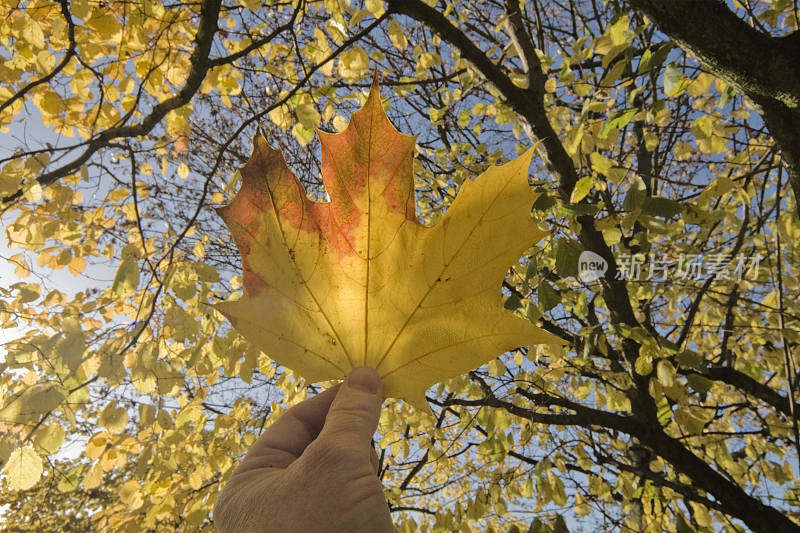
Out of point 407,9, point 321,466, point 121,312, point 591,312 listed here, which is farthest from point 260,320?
point 591,312

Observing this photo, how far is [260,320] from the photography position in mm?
824

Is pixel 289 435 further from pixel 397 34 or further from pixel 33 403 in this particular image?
pixel 397 34

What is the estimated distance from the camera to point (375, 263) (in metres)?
0.79

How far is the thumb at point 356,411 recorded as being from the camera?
779mm

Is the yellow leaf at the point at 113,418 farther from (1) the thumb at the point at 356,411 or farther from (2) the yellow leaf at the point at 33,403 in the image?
(1) the thumb at the point at 356,411

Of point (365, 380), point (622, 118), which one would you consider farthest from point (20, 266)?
point (622, 118)

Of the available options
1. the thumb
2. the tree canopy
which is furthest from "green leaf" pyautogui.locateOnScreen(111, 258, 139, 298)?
the thumb

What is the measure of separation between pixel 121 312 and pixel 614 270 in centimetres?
359

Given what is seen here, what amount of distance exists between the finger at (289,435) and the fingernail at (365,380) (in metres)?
0.09

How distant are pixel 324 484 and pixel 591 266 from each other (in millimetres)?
2219

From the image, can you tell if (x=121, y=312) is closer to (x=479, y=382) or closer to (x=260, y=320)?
(x=260, y=320)

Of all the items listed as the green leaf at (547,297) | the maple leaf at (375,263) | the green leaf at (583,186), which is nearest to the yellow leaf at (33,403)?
the maple leaf at (375,263)

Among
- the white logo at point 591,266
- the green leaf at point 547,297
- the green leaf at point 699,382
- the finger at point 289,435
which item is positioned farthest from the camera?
the white logo at point 591,266

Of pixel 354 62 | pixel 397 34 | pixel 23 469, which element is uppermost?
pixel 397 34
